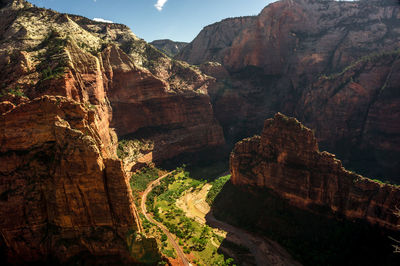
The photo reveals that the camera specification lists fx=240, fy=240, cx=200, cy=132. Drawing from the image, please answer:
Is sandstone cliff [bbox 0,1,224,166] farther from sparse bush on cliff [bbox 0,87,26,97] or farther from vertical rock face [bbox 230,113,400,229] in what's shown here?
vertical rock face [bbox 230,113,400,229]

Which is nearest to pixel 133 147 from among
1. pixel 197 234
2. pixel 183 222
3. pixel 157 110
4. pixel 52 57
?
pixel 157 110

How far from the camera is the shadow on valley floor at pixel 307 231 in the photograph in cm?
4025

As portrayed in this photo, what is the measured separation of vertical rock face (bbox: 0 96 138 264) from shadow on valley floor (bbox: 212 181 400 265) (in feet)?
104

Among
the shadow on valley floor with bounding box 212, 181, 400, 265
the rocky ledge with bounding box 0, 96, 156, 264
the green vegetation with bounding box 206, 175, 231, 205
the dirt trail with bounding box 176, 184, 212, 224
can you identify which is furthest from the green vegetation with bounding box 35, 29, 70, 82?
the shadow on valley floor with bounding box 212, 181, 400, 265

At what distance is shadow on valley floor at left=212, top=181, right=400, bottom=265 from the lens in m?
40.2

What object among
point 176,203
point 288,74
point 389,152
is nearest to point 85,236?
point 176,203

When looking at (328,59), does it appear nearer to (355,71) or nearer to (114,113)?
(355,71)

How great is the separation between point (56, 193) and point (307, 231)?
45.3m

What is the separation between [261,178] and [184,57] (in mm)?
160777

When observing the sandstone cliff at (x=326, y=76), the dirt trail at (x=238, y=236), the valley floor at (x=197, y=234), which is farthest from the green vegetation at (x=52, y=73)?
the sandstone cliff at (x=326, y=76)

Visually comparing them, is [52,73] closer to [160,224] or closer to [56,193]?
[56,193]

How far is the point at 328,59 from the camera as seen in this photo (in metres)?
124

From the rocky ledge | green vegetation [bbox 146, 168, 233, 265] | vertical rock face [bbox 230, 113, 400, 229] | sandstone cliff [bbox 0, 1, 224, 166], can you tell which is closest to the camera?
the rocky ledge

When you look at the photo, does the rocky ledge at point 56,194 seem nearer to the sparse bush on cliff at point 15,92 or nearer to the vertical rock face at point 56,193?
the vertical rock face at point 56,193
